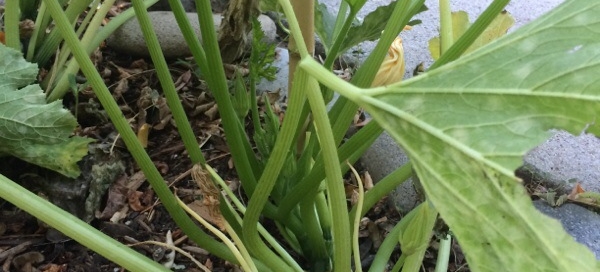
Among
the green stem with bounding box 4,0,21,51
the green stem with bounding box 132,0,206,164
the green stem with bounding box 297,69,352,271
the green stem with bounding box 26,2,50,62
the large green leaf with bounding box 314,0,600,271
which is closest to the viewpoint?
the large green leaf with bounding box 314,0,600,271

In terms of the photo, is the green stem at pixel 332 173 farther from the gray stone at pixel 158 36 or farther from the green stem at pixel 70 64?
the gray stone at pixel 158 36

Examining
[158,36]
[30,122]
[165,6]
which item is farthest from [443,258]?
[165,6]

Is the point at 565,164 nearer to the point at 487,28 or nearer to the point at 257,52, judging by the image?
the point at 487,28

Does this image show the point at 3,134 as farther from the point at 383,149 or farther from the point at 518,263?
the point at 518,263

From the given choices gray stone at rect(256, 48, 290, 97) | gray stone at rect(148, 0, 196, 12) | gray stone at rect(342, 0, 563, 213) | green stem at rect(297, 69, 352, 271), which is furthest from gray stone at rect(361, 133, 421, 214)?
gray stone at rect(148, 0, 196, 12)

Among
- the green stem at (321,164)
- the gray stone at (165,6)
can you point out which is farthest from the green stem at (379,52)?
the gray stone at (165,6)

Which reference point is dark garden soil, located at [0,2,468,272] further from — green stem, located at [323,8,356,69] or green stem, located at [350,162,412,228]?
green stem, located at [323,8,356,69]

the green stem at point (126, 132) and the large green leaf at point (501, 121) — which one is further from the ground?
the large green leaf at point (501, 121)
